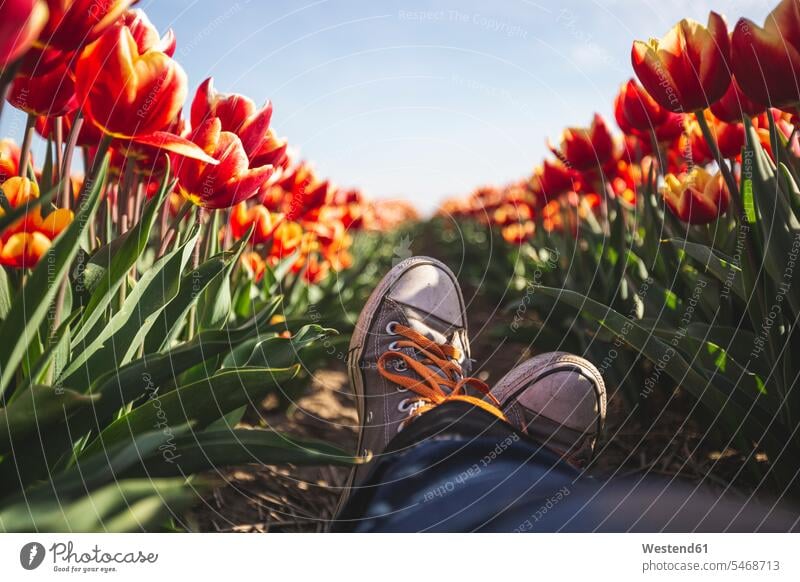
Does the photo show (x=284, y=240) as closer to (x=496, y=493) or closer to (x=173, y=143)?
(x=173, y=143)

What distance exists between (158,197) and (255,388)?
0.78ft

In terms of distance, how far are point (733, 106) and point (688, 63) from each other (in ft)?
0.47

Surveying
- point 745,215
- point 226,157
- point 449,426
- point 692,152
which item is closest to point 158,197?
point 226,157

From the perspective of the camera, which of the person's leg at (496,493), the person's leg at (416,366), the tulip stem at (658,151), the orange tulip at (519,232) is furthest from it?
the orange tulip at (519,232)

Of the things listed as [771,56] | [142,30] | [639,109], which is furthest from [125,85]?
[639,109]

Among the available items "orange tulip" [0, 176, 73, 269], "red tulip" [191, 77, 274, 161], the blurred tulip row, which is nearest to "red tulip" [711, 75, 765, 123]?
the blurred tulip row

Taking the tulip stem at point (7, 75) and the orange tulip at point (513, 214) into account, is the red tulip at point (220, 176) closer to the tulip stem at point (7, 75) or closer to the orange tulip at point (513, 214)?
the tulip stem at point (7, 75)

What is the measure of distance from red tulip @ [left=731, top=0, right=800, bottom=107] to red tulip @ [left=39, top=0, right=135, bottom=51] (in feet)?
2.34

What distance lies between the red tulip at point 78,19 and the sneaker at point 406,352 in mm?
636

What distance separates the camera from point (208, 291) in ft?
2.97

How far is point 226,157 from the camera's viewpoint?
70 cm

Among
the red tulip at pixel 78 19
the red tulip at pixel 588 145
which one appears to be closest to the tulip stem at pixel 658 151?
the red tulip at pixel 588 145

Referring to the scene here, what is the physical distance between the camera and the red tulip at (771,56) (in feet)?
2.26
